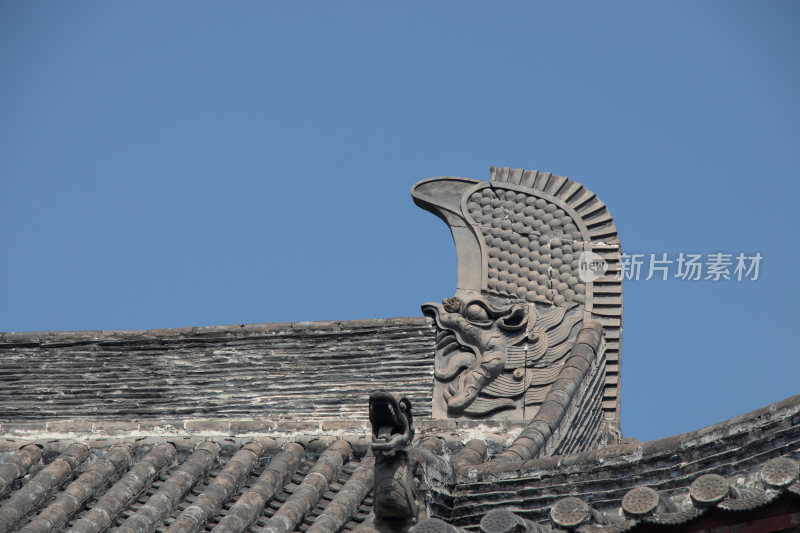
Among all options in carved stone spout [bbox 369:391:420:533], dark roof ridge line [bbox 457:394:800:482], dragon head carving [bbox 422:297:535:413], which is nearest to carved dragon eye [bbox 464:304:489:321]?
dragon head carving [bbox 422:297:535:413]

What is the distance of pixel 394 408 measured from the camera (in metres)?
9.90

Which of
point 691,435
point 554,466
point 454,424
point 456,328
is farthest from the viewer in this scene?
point 456,328

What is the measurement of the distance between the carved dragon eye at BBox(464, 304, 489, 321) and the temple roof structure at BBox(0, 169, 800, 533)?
0.7 inches

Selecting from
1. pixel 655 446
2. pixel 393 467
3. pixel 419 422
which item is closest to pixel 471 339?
pixel 419 422

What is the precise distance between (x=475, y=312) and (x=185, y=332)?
338 cm

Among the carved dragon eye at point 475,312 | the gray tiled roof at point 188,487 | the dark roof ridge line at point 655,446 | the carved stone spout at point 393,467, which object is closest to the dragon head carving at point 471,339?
the carved dragon eye at point 475,312

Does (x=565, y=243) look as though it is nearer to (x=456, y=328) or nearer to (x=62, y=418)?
(x=456, y=328)

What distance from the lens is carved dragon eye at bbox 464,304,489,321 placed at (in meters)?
15.4

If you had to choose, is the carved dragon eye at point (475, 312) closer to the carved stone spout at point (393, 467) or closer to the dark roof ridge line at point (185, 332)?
the dark roof ridge line at point (185, 332)

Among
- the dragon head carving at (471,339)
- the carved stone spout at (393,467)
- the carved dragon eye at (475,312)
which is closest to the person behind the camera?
the carved stone spout at (393,467)

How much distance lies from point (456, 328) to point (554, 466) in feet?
13.9

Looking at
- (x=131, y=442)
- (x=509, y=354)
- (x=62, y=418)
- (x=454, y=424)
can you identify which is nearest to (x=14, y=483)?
(x=131, y=442)

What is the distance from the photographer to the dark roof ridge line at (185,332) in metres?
16.0

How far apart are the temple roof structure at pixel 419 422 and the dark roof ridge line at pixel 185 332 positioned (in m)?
0.02
